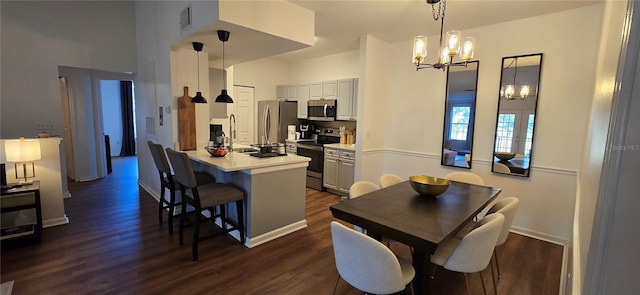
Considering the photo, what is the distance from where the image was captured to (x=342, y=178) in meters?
4.68

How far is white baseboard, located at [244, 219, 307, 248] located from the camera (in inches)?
116

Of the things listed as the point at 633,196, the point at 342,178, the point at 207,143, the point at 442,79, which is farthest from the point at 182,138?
the point at 633,196

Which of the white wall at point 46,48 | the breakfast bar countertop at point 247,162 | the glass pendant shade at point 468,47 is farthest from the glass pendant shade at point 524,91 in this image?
the white wall at point 46,48

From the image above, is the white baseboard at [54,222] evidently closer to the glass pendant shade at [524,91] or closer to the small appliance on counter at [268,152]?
the small appliance on counter at [268,152]

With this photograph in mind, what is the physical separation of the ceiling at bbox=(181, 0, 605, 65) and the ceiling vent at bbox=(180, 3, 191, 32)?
0.53 ft

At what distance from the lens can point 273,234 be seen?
3.12m

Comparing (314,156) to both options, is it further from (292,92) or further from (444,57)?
(444,57)

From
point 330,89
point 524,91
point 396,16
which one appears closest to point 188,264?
point 396,16

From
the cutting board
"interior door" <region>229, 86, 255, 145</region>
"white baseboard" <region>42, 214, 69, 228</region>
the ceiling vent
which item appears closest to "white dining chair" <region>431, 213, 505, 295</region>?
the ceiling vent

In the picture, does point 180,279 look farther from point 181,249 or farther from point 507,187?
point 507,187

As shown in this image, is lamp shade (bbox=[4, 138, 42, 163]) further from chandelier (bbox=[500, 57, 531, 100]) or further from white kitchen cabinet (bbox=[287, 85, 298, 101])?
chandelier (bbox=[500, 57, 531, 100])

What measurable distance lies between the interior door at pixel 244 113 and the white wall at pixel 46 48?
2.03m

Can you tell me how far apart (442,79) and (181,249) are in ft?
12.6

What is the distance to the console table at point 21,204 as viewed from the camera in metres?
2.75
